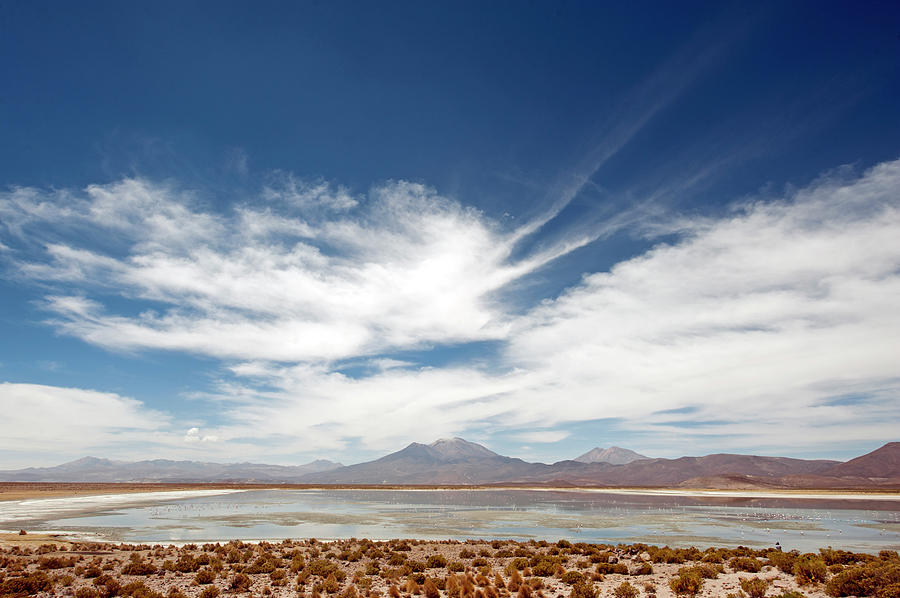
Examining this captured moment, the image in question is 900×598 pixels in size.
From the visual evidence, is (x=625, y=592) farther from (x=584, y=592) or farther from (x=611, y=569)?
(x=611, y=569)

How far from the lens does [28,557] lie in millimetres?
24438

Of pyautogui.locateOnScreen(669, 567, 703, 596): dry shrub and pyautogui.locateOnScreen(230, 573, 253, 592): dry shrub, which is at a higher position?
pyautogui.locateOnScreen(669, 567, 703, 596): dry shrub

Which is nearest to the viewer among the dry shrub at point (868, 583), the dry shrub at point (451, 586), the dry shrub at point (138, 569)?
the dry shrub at point (868, 583)

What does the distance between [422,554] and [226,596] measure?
10964mm

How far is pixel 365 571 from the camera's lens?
72.2 feet

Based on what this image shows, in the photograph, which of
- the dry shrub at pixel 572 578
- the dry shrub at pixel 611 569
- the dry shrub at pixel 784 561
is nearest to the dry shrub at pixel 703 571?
the dry shrub at pixel 611 569

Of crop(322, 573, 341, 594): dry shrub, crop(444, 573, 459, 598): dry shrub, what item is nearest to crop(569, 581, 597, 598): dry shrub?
crop(444, 573, 459, 598): dry shrub

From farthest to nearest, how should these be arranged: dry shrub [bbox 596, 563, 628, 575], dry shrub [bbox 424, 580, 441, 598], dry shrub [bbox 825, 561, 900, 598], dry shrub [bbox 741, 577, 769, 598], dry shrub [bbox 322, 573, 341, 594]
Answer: dry shrub [bbox 596, 563, 628, 575] → dry shrub [bbox 322, 573, 341, 594] → dry shrub [bbox 424, 580, 441, 598] → dry shrub [bbox 741, 577, 769, 598] → dry shrub [bbox 825, 561, 900, 598]

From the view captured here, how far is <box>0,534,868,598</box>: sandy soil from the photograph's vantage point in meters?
18.3

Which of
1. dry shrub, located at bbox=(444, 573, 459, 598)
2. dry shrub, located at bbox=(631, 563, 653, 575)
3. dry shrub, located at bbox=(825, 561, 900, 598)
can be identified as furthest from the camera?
dry shrub, located at bbox=(631, 563, 653, 575)

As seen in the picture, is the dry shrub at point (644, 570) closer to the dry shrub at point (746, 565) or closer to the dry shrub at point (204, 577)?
the dry shrub at point (746, 565)

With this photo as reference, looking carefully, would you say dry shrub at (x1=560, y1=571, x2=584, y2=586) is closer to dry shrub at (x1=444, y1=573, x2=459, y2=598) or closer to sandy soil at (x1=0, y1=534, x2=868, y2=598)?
sandy soil at (x1=0, y1=534, x2=868, y2=598)

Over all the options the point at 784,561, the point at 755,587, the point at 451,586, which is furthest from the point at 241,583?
the point at 784,561

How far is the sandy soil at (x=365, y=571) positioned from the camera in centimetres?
1828
